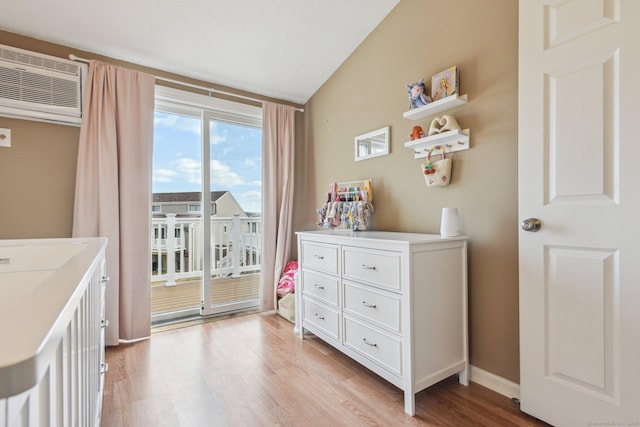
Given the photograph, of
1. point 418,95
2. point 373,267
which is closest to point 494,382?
point 373,267

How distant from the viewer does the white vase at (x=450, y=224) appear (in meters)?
1.69

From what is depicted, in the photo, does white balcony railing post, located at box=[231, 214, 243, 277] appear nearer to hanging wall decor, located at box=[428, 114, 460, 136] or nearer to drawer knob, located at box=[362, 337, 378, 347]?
drawer knob, located at box=[362, 337, 378, 347]

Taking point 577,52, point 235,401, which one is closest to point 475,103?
point 577,52

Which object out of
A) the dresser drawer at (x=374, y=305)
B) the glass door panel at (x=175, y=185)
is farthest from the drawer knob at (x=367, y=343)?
the glass door panel at (x=175, y=185)

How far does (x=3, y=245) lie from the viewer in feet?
4.54

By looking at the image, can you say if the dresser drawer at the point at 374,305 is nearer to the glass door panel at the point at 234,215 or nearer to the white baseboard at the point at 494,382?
the white baseboard at the point at 494,382

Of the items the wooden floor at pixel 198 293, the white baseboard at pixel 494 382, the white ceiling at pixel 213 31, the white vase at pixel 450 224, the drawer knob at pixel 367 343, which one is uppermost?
the white ceiling at pixel 213 31

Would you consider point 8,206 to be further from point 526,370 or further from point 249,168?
point 526,370

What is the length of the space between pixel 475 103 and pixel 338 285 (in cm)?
137

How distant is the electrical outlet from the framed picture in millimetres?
2810

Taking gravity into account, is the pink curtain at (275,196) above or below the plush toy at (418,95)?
below

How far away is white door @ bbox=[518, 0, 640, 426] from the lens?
1.13 m

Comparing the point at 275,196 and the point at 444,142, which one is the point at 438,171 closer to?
the point at 444,142

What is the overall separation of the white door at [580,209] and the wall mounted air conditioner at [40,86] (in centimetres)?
279
